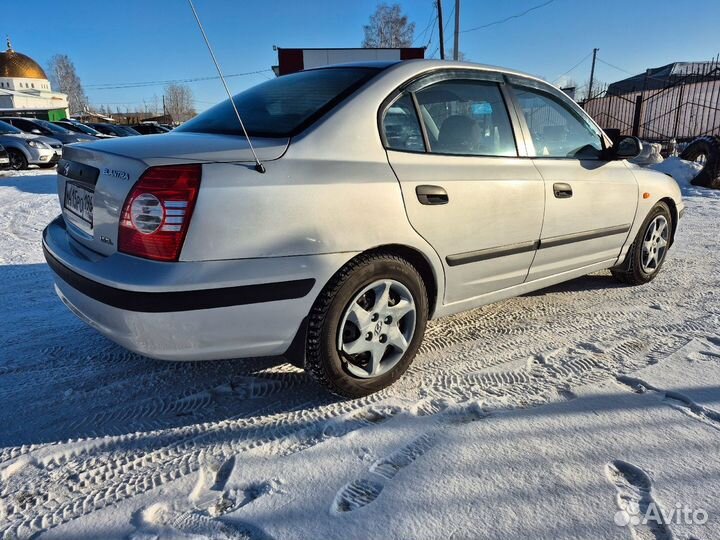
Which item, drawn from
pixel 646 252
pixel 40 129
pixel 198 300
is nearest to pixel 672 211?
pixel 646 252

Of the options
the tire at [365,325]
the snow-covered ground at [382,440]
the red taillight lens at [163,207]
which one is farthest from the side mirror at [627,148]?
the red taillight lens at [163,207]

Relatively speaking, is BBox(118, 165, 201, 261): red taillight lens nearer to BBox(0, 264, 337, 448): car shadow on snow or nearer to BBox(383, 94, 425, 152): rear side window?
BBox(0, 264, 337, 448): car shadow on snow

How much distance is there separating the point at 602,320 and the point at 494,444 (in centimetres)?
179

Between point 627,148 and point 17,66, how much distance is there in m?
93.0

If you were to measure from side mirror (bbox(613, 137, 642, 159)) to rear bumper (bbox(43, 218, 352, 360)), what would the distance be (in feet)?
8.18

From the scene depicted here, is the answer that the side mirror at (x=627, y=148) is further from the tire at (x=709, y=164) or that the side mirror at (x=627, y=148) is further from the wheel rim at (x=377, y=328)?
the tire at (x=709, y=164)

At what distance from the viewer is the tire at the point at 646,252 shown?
398cm

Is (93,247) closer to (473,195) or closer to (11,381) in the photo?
(11,381)

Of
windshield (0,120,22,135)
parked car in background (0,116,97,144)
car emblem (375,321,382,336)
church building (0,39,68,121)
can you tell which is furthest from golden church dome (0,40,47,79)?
car emblem (375,321,382,336)

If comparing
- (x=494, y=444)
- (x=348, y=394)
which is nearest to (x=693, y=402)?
(x=494, y=444)

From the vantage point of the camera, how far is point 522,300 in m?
3.79

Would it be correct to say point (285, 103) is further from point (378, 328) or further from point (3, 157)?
point (3, 157)

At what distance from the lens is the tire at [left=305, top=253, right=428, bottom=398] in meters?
2.17

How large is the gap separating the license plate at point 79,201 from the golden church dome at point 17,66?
91146 mm
